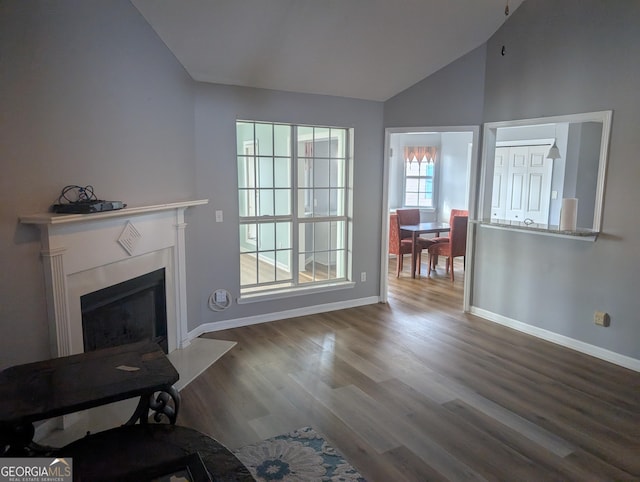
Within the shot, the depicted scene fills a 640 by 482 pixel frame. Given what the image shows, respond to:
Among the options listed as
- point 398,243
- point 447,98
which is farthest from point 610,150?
point 398,243

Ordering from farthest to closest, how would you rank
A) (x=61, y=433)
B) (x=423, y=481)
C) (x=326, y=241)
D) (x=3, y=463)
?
(x=326, y=241)
(x=61, y=433)
(x=423, y=481)
(x=3, y=463)

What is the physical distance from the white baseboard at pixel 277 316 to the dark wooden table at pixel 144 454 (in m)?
2.22

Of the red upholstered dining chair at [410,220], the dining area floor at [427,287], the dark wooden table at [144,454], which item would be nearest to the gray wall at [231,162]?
the dining area floor at [427,287]

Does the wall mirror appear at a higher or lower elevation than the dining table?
higher

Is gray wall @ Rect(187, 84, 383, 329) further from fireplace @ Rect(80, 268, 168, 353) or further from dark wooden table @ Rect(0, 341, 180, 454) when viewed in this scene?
dark wooden table @ Rect(0, 341, 180, 454)

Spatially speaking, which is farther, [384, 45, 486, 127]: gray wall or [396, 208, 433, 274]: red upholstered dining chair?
[396, 208, 433, 274]: red upholstered dining chair

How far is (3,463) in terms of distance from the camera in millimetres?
1709

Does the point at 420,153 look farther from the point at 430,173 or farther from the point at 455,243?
the point at 455,243

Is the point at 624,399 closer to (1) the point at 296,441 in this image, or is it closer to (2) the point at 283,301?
(1) the point at 296,441

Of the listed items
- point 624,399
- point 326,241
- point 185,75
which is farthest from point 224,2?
point 624,399

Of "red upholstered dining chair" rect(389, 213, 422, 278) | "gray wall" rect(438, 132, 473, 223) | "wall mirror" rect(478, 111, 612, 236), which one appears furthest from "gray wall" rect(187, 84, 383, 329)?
"gray wall" rect(438, 132, 473, 223)

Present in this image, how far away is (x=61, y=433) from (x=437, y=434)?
2.24 meters
